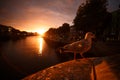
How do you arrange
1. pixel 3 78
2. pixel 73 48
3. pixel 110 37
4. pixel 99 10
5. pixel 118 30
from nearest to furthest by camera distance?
pixel 73 48 < pixel 3 78 < pixel 99 10 < pixel 110 37 < pixel 118 30

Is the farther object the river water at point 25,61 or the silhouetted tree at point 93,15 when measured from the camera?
the silhouetted tree at point 93,15

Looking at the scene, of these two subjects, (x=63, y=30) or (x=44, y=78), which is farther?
(x=63, y=30)

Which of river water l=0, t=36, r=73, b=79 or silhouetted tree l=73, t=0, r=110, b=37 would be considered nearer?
river water l=0, t=36, r=73, b=79

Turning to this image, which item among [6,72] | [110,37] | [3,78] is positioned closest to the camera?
[3,78]

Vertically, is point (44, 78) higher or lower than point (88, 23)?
lower

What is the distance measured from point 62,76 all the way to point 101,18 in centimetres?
2906

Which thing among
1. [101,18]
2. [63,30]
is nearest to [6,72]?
[101,18]

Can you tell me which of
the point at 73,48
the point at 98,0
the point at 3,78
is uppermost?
the point at 98,0

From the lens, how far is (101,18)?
3056cm

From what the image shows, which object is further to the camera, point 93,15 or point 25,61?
point 25,61

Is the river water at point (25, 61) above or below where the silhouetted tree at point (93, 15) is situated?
below

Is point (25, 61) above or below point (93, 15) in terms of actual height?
below

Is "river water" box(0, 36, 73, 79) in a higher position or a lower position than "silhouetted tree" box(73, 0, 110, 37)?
lower

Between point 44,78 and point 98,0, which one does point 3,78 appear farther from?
point 98,0
